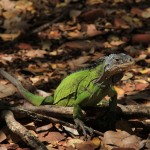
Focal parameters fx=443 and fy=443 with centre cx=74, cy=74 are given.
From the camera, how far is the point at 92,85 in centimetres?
416

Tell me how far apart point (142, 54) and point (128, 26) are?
0.86 meters

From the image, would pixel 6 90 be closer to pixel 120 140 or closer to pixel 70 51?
pixel 70 51

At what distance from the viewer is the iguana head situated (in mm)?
3855

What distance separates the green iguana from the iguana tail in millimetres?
37

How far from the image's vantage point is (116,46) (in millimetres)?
6238

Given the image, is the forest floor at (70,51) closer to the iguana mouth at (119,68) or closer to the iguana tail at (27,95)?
the iguana tail at (27,95)

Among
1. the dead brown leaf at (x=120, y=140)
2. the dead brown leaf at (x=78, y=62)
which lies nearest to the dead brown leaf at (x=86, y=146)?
the dead brown leaf at (x=120, y=140)

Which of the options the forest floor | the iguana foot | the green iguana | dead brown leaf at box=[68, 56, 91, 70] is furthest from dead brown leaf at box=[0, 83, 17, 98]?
the iguana foot

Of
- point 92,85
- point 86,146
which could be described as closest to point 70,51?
point 92,85

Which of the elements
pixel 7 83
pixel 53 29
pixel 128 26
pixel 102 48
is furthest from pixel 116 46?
pixel 7 83

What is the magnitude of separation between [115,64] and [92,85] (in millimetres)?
369

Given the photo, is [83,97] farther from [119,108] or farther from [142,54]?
[142,54]

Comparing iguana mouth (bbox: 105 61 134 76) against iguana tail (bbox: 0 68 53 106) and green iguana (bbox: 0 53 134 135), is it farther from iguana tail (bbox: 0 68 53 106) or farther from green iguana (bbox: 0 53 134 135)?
iguana tail (bbox: 0 68 53 106)

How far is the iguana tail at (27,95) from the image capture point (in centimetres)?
450
